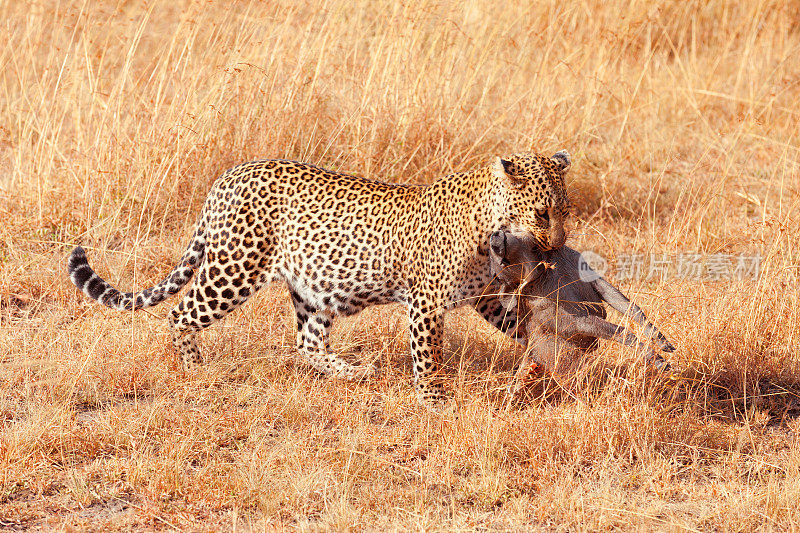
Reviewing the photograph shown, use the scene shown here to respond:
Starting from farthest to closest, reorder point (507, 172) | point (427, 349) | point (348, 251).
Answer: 1. point (348, 251)
2. point (427, 349)
3. point (507, 172)

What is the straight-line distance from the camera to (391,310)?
690 centimetres

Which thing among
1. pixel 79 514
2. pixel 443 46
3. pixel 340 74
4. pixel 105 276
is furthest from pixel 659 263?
pixel 79 514

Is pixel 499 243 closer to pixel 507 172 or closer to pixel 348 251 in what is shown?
pixel 507 172

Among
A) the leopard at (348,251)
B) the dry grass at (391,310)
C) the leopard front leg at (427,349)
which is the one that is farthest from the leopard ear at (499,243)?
the dry grass at (391,310)

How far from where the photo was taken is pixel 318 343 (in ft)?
20.4

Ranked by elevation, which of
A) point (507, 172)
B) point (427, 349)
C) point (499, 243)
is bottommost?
point (427, 349)

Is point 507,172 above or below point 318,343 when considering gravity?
above

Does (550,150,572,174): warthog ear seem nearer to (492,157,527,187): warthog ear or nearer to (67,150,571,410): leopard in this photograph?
(67,150,571,410): leopard

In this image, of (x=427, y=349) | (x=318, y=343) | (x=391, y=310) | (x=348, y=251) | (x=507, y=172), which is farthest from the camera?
(x=391, y=310)

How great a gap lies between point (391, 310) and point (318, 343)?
0.83m

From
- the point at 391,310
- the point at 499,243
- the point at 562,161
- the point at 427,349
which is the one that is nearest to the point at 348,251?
the point at 427,349

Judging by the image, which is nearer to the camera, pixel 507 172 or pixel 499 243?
pixel 499 243

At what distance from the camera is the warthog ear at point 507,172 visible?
519cm

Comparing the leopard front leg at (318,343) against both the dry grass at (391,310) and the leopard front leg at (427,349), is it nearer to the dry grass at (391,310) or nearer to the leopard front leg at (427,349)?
the dry grass at (391,310)
